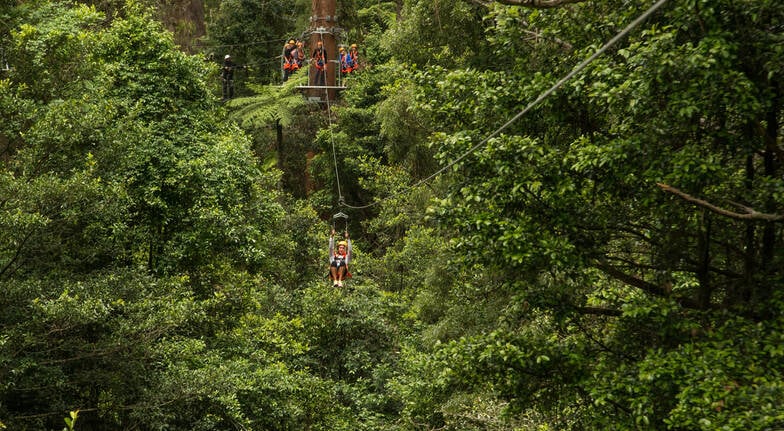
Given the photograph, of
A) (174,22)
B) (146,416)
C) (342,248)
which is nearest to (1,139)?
(146,416)

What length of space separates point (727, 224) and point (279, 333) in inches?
423

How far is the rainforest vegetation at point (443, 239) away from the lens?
7109 millimetres

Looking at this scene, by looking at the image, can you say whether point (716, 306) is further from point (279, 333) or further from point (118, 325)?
point (279, 333)

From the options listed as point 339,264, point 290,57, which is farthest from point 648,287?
point 290,57

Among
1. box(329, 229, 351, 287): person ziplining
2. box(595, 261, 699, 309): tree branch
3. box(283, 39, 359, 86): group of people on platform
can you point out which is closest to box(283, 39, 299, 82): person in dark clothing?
box(283, 39, 359, 86): group of people on platform

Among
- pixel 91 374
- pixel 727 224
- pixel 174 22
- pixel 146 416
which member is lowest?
pixel 146 416

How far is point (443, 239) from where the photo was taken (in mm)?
16734

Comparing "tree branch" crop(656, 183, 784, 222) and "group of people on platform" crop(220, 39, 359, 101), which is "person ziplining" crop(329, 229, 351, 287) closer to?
"group of people on platform" crop(220, 39, 359, 101)

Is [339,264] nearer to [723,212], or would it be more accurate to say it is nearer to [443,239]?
[443,239]

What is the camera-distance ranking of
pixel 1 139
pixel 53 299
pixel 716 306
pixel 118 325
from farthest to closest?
pixel 1 139 < pixel 118 325 < pixel 53 299 < pixel 716 306

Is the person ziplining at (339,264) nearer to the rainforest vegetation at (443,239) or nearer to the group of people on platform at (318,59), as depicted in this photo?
the rainforest vegetation at (443,239)

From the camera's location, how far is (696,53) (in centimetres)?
665

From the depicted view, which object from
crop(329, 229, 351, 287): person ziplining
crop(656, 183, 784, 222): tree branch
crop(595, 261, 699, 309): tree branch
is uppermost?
crop(656, 183, 784, 222): tree branch

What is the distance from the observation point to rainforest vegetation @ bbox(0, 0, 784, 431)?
7.11 metres
